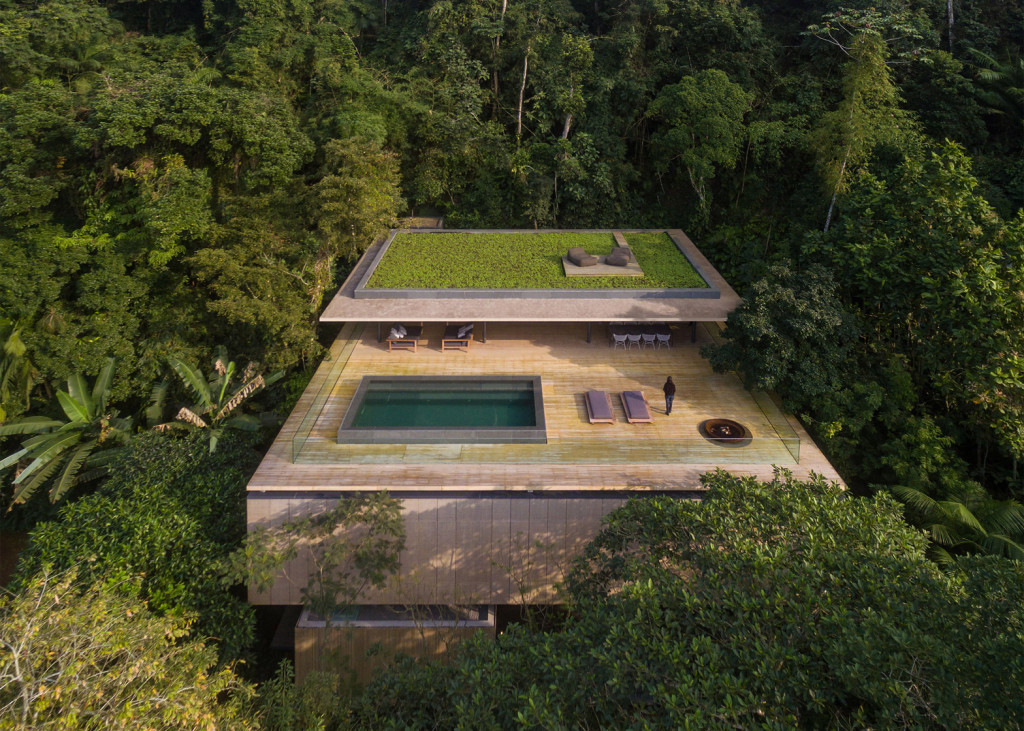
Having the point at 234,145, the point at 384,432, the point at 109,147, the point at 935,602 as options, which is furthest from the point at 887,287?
the point at 109,147

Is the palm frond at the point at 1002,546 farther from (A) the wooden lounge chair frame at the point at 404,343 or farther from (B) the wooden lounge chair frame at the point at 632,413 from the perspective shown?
(A) the wooden lounge chair frame at the point at 404,343

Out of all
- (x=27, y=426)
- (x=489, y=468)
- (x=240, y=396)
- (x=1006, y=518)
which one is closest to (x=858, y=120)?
(x=1006, y=518)

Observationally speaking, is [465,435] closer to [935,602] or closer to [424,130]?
[935,602]

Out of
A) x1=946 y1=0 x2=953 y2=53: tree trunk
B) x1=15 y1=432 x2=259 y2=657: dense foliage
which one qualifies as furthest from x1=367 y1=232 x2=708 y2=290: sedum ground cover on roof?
x1=946 y1=0 x2=953 y2=53: tree trunk

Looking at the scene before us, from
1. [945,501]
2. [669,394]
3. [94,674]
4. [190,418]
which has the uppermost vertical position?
[669,394]

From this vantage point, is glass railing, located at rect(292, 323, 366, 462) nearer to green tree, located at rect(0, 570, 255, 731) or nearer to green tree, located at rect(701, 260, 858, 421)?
green tree, located at rect(0, 570, 255, 731)

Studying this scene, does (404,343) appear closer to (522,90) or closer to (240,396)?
(240,396)

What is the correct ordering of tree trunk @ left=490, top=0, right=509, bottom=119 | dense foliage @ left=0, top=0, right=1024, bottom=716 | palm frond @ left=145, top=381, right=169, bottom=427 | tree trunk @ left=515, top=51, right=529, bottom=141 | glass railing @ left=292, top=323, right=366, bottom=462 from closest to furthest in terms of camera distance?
dense foliage @ left=0, top=0, right=1024, bottom=716
glass railing @ left=292, top=323, right=366, bottom=462
palm frond @ left=145, top=381, right=169, bottom=427
tree trunk @ left=515, top=51, right=529, bottom=141
tree trunk @ left=490, top=0, right=509, bottom=119
